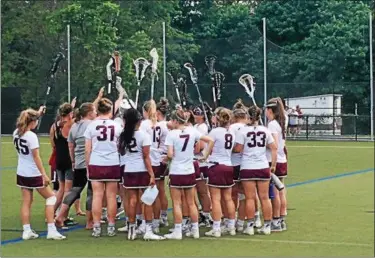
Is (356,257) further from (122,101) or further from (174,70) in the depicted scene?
(174,70)

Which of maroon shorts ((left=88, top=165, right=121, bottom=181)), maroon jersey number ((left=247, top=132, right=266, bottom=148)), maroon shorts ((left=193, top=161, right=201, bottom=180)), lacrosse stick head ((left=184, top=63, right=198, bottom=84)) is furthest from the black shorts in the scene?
lacrosse stick head ((left=184, top=63, right=198, bottom=84))

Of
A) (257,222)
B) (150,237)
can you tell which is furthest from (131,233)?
(257,222)

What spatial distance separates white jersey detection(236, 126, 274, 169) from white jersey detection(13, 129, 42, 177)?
2599 millimetres

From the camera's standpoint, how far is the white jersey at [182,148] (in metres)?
10.6

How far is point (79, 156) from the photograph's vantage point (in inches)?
457

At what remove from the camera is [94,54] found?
42.6 m

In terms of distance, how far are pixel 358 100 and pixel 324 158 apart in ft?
48.3

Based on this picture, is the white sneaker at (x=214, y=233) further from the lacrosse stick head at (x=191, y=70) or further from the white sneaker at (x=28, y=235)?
the lacrosse stick head at (x=191, y=70)

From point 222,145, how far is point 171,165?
72 centimetres

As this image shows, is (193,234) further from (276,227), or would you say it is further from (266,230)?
(276,227)

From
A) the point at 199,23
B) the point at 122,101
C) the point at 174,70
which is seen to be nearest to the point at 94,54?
the point at 174,70

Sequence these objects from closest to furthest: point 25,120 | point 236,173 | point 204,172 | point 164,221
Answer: point 25,120 < point 236,173 < point 204,172 < point 164,221

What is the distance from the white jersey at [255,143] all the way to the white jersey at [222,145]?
119mm

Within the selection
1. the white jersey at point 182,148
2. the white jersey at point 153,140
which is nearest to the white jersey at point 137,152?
the white jersey at point 182,148
